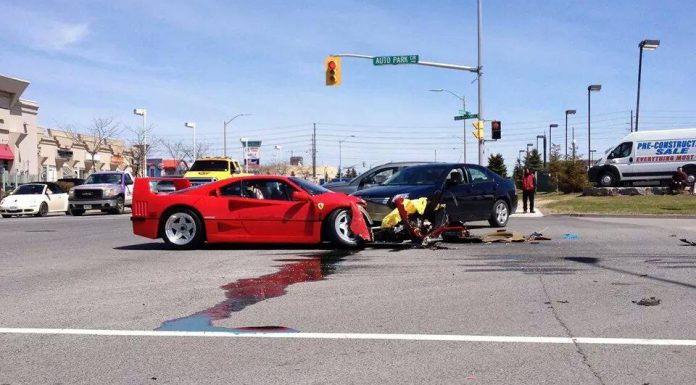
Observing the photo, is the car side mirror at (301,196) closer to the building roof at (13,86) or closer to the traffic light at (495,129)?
the traffic light at (495,129)

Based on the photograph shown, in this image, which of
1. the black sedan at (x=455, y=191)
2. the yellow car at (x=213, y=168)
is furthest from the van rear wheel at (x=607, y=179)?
the black sedan at (x=455, y=191)

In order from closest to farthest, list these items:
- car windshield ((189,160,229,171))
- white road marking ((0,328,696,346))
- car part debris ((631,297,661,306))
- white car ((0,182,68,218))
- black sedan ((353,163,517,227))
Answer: white road marking ((0,328,696,346))
car part debris ((631,297,661,306))
black sedan ((353,163,517,227))
white car ((0,182,68,218))
car windshield ((189,160,229,171))

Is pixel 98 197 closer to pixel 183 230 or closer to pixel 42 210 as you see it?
pixel 42 210

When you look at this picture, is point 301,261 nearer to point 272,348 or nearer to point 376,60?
point 272,348

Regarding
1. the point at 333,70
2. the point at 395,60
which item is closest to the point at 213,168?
the point at 333,70

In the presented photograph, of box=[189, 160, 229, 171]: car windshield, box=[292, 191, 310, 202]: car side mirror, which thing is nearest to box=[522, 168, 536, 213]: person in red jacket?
box=[189, 160, 229, 171]: car windshield

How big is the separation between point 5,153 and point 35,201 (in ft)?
61.3

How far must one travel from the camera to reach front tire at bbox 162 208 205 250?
1191cm

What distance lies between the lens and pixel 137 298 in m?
7.34

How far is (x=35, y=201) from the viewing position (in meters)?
27.2

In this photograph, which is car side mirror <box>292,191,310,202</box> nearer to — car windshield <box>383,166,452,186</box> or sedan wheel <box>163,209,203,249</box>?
sedan wheel <box>163,209,203,249</box>

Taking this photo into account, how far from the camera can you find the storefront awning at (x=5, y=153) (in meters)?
42.8

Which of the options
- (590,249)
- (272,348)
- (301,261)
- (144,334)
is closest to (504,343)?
(272,348)

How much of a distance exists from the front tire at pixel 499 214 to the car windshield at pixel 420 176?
6.14 feet
